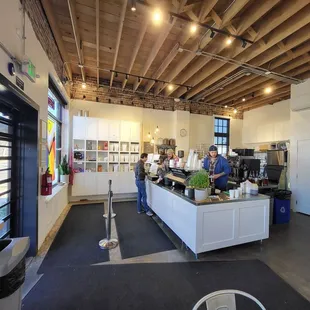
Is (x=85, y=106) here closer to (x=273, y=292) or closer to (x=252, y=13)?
(x=252, y=13)

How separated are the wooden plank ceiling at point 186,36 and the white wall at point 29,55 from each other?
844mm

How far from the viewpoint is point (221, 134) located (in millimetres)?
8703

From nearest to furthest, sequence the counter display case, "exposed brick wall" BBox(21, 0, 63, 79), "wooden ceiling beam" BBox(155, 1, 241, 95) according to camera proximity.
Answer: "exposed brick wall" BBox(21, 0, 63, 79) < "wooden ceiling beam" BBox(155, 1, 241, 95) < the counter display case

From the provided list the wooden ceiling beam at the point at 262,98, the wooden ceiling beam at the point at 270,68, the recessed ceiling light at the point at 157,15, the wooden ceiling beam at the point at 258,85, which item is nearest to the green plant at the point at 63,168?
the recessed ceiling light at the point at 157,15

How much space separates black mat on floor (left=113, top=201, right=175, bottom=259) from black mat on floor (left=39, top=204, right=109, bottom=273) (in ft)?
1.22

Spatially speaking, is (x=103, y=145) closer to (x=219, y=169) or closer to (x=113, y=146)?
(x=113, y=146)

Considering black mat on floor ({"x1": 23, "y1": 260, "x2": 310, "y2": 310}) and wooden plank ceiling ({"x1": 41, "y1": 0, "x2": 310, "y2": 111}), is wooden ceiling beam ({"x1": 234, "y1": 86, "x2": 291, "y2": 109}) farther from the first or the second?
black mat on floor ({"x1": 23, "y1": 260, "x2": 310, "y2": 310})

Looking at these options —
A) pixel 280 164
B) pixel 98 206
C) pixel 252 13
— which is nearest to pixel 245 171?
pixel 280 164

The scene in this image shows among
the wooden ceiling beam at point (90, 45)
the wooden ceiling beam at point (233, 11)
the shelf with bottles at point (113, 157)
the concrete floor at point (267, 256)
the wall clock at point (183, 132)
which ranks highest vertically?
the wooden ceiling beam at point (90, 45)

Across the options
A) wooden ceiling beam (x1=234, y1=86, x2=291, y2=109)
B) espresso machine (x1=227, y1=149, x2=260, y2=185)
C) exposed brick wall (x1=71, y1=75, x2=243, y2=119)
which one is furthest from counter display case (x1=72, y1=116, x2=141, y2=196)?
wooden ceiling beam (x1=234, y1=86, x2=291, y2=109)

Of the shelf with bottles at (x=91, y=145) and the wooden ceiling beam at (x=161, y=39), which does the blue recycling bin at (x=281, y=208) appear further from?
the shelf with bottles at (x=91, y=145)

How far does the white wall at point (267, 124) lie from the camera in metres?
6.81

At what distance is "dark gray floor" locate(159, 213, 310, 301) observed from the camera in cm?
253

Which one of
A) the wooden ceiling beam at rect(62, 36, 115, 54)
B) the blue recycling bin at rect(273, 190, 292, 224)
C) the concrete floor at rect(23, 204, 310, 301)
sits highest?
the wooden ceiling beam at rect(62, 36, 115, 54)
